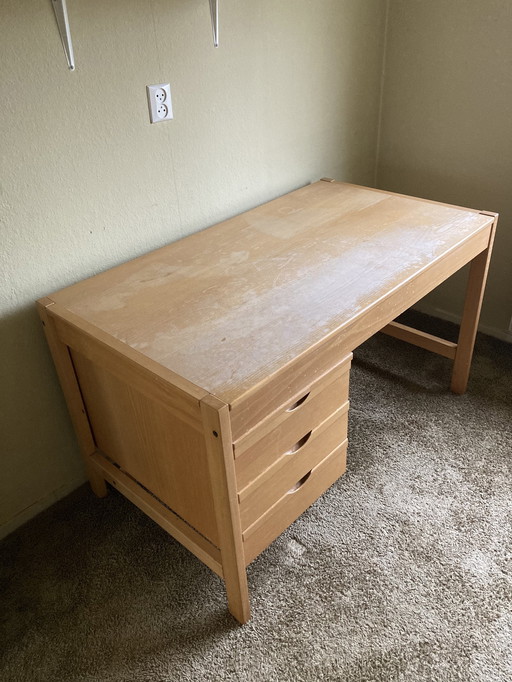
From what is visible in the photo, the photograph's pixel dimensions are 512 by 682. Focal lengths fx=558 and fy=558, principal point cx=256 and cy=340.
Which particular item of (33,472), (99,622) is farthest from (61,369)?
(99,622)

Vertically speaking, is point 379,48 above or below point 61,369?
above

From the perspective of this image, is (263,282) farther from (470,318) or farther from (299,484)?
(470,318)

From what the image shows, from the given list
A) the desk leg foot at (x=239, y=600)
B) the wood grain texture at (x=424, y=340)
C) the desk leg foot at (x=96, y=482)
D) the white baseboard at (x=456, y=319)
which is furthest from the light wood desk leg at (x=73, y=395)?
the white baseboard at (x=456, y=319)

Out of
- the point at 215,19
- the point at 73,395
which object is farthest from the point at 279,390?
the point at 215,19

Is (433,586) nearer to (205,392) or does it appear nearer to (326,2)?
(205,392)

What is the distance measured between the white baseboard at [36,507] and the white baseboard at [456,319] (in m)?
1.63

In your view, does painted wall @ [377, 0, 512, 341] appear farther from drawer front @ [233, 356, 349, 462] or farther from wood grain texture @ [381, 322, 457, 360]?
drawer front @ [233, 356, 349, 462]

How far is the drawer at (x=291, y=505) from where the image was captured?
1305 mm

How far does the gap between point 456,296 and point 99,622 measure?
185 centimetres

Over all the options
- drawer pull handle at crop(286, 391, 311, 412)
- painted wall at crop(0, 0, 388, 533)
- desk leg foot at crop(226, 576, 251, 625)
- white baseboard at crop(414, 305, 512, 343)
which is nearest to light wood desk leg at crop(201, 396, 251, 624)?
desk leg foot at crop(226, 576, 251, 625)

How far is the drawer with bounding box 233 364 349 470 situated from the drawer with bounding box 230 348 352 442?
14 mm

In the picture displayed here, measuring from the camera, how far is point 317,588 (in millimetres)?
1438

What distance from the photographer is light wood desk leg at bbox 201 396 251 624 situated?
1.02 m

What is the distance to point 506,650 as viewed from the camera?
1.29 metres
